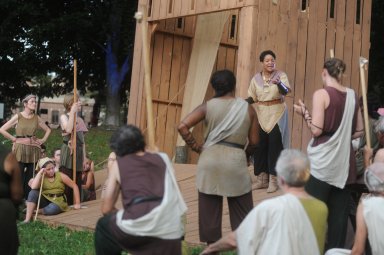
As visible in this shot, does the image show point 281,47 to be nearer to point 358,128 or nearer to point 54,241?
point 358,128

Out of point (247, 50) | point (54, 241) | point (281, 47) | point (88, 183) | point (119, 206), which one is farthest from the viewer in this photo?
point (88, 183)

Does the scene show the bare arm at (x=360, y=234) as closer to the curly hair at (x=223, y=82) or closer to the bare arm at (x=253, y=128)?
the bare arm at (x=253, y=128)

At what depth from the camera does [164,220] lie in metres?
4.44

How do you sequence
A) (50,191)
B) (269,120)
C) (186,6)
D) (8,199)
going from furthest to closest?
1. (186,6)
2. (50,191)
3. (269,120)
4. (8,199)

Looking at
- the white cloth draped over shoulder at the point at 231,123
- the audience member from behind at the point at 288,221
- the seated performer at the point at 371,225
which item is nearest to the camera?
the audience member from behind at the point at 288,221

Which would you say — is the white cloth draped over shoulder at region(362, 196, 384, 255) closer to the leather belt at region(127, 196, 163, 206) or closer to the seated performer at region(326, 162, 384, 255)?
the seated performer at region(326, 162, 384, 255)

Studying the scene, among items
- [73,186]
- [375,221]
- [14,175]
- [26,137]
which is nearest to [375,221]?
[375,221]

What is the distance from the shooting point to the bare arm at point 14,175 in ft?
15.7

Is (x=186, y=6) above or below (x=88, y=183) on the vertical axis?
above

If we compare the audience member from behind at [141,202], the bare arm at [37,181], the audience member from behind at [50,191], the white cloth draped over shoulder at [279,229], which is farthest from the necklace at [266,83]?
the white cloth draped over shoulder at [279,229]

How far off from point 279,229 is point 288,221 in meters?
0.07

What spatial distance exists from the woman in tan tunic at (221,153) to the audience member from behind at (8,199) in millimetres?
1510

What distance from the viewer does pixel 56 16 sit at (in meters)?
26.9

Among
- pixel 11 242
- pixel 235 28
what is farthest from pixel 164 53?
pixel 11 242
